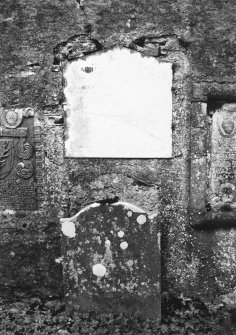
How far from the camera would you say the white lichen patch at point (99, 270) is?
312cm

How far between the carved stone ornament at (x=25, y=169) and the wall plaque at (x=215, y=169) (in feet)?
4.65

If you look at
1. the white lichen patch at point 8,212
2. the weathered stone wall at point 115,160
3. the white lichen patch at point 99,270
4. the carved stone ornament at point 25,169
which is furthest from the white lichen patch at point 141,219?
the white lichen patch at point 8,212

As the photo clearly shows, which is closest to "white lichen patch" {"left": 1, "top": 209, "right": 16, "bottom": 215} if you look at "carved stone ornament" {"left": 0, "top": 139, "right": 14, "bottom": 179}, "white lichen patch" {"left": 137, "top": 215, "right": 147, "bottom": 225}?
"carved stone ornament" {"left": 0, "top": 139, "right": 14, "bottom": 179}

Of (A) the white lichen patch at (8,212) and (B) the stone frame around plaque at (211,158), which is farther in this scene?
(A) the white lichen patch at (8,212)

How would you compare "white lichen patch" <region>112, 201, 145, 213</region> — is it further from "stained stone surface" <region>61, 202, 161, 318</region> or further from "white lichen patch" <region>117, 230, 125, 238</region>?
"white lichen patch" <region>117, 230, 125, 238</region>

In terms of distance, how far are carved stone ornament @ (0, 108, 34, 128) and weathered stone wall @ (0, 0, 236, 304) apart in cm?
5

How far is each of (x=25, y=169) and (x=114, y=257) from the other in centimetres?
110

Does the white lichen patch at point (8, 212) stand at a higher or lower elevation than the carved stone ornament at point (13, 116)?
lower

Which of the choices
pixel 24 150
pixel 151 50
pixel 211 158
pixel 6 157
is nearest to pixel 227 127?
pixel 211 158

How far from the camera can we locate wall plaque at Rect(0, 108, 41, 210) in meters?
3.38

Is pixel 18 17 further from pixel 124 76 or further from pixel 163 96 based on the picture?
pixel 163 96

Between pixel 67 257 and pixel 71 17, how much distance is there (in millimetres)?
2024

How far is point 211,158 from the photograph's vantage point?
3361mm

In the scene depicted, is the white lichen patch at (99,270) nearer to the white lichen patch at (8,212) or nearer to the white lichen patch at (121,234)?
the white lichen patch at (121,234)
